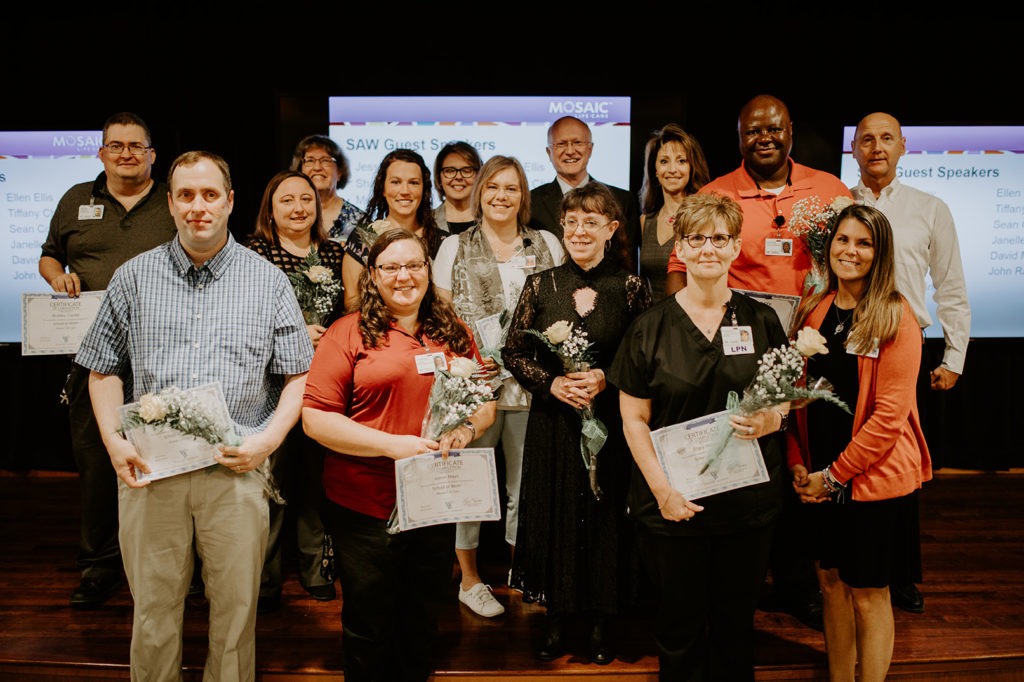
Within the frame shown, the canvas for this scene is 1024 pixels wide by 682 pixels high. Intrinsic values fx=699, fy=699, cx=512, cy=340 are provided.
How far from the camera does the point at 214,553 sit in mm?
2332

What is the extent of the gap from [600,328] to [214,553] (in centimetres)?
156

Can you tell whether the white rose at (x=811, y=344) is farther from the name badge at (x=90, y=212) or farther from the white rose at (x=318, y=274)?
the name badge at (x=90, y=212)

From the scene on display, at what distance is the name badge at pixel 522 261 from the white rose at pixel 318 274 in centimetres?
79

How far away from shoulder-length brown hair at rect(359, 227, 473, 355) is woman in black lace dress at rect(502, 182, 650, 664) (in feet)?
1.32

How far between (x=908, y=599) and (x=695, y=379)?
6.46 feet

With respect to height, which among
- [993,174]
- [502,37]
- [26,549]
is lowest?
[26,549]

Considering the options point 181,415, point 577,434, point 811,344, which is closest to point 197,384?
point 181,415

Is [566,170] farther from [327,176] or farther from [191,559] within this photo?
[191,559]

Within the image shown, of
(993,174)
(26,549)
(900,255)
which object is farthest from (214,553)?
(993,174)

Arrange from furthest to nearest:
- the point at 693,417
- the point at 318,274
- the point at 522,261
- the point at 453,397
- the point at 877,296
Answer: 1. the point at 522,261
2. the point at 318,274
3. the point at 877,296
4. the point at 693,417
5. the point at 453,397

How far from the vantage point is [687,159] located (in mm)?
3381

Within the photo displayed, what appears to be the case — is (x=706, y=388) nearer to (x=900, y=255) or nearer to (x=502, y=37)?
(x=900, y=255)

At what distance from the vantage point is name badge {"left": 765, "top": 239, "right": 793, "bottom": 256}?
301 cm

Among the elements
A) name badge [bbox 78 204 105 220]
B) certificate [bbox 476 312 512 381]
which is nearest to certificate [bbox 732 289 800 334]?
certificate [bbox 476 312 512 381]
